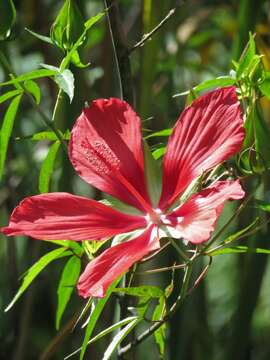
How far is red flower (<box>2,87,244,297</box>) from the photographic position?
0.52 metres

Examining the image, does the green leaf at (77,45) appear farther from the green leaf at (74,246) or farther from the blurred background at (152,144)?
the blurred background at (152,144)

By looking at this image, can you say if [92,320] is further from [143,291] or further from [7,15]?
[7,15]

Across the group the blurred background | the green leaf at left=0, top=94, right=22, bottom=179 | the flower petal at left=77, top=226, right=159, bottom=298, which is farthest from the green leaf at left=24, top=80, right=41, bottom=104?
the blurred background

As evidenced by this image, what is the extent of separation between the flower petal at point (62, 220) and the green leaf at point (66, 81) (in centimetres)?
6

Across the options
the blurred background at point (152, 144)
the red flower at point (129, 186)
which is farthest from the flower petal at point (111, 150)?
the blurred background at point (152, 144)

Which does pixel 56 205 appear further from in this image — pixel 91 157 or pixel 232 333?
pixel 232 333

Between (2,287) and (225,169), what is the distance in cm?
90

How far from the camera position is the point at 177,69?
1388 mm

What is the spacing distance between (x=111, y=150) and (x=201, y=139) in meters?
0.05

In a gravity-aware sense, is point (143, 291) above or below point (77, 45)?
below

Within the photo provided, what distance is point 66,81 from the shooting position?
55 cm

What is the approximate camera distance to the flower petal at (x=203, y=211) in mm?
498

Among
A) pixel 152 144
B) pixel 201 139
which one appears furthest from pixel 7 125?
pixel 152 144

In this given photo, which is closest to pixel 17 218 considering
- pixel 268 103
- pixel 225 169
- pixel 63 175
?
pixel 225 169
